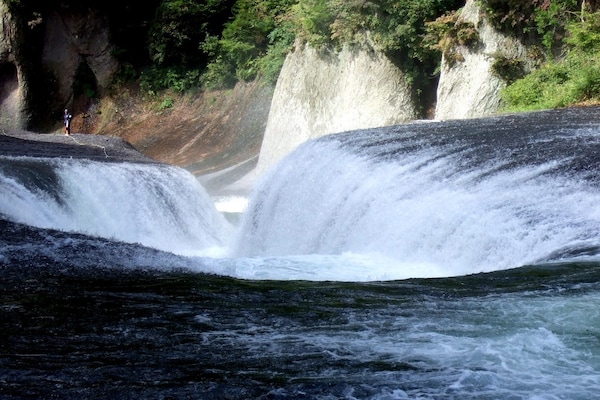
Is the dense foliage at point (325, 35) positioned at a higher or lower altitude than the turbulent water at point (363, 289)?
higher

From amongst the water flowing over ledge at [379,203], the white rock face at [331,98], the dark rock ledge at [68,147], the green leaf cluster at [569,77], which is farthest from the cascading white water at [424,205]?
the white rock face at [331,98]

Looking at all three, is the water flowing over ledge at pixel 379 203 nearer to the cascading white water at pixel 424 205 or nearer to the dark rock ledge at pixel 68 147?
the cascading white water at pixel 424 205

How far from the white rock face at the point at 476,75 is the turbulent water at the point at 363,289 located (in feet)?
16.5

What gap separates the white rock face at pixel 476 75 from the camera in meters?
16.8

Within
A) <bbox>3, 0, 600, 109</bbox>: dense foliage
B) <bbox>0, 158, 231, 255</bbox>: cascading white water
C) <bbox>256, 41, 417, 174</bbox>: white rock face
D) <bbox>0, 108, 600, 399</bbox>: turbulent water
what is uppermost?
<bbox>3, 0, 600, 109</bbox>: dense foliage

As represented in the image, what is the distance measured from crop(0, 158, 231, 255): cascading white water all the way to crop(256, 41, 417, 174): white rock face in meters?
5.87

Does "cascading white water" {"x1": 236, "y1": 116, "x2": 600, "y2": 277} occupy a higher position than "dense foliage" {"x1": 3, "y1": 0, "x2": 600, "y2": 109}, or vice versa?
"dense foliage" {"x1": 3, "y1": 0, "x2": 600, "y2": 109}

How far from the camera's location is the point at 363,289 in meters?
5.65

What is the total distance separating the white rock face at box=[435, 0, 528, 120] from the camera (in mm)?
16766

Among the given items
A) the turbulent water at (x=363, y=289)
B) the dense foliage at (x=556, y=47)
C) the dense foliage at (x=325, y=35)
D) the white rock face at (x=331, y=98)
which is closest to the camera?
the turbulent water at (x=363, y=289)

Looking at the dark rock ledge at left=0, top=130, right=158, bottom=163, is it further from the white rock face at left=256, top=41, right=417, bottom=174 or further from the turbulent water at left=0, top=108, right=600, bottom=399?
the turbulent water at left=0, top=108, right=600, bottom=399

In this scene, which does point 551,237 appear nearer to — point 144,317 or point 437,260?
point 437,260

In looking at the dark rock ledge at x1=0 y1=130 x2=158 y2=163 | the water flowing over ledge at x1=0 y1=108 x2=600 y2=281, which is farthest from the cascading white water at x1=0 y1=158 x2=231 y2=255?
the dark rock ledge at x1=0 y1=130 x2=158 y2=163

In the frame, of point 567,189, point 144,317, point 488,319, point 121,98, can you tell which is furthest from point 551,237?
point 121,98
